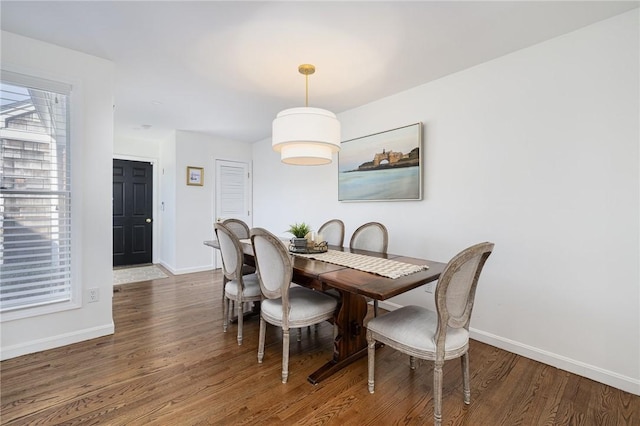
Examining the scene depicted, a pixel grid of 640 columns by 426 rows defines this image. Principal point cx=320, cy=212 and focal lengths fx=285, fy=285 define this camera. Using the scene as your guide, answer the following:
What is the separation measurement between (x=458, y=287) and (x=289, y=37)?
2035 mm

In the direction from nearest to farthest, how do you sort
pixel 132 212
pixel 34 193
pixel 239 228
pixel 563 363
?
pixel 563 363
pixel 34 193
pixel 239 228
pixel 132 212

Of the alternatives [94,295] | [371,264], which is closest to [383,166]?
[371,264]

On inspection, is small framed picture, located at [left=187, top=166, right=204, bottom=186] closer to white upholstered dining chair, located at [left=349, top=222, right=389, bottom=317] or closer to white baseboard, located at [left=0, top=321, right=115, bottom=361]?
white baseboard, located at [left=0, top=321, right=115, bottom=361]

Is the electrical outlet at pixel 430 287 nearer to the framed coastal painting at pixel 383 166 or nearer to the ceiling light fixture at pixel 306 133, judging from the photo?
the framed coastal painting at pixel 383 166

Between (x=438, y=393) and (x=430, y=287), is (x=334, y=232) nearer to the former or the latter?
(x=430, y=287)

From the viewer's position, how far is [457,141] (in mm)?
2660

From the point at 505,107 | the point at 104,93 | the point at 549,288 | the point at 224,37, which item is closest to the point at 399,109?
the point at 505,107

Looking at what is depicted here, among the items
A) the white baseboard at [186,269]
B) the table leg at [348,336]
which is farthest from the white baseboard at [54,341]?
the white baseboard at [186,269]

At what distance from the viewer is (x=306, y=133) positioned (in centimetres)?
→ 214

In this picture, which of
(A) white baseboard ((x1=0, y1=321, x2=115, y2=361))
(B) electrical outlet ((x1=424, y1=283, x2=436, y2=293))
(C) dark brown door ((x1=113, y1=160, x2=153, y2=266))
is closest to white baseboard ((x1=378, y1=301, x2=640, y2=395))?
(B) electrical outlet ((x1=424, y1=283, x2=436, y2=293))

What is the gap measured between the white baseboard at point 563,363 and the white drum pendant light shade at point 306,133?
2.10 m

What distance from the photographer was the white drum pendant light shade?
7.03 ft

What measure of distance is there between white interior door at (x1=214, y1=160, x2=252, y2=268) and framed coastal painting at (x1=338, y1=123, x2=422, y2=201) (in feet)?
8.24

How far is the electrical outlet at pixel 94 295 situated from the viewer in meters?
2.49
